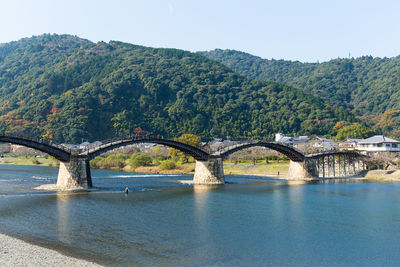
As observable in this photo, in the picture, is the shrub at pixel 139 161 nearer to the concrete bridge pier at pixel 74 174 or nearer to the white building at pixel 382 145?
the concrete bridge pier at pixel 74 174

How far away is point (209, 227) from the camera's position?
98.8 ft

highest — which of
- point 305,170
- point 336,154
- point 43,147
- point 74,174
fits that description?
point 336,154

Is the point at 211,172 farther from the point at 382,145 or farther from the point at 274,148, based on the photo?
the point at 382,145

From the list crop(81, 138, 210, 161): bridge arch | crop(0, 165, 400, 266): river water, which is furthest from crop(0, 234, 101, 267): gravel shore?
crop(81, 138, 210, 161): bridge arch

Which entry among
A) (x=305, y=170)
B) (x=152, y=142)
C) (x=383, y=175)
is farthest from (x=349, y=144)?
(x=152, y=142)

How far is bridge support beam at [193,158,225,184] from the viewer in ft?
208

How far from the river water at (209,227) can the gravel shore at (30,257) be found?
100 centimetres

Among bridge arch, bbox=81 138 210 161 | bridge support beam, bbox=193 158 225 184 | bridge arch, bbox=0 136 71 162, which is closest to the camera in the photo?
bridge arch, bbox=0 136 71 162

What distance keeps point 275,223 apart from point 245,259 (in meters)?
11.1

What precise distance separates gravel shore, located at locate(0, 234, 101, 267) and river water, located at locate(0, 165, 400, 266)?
100cm

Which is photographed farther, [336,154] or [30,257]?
[336,154]

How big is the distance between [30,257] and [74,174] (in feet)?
94.0

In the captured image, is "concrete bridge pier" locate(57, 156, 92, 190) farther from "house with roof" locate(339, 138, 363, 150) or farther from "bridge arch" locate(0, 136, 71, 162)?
"house with roof" locate(339, 138, 363, 150)

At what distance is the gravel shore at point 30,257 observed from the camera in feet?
64.8
